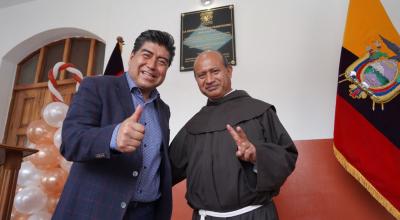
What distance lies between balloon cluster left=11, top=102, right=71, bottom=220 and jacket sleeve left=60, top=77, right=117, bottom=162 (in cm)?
154

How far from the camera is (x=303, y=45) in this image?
2570 mm

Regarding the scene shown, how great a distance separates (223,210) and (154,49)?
82 cm

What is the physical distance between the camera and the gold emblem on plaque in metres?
2.92

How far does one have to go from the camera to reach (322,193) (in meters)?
2.12

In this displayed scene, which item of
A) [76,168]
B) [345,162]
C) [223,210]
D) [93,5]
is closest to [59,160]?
[76,168]

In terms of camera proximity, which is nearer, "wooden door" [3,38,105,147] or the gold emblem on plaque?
the gold emblem on plaque

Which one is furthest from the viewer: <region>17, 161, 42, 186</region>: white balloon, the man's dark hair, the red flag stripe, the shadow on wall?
<region>17, 161, 42, 186</region>: white balloon

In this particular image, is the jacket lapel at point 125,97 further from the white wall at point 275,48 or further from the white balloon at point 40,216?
the white balloon at point 40,216

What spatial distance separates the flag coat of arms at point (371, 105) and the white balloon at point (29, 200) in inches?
90.3

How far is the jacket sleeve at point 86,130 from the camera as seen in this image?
2.98ft

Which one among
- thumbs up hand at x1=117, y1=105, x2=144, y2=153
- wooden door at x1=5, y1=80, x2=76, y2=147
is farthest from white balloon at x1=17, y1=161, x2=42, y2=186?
thumbs up hand at x1=117, y1=105, x2=144, y2=153

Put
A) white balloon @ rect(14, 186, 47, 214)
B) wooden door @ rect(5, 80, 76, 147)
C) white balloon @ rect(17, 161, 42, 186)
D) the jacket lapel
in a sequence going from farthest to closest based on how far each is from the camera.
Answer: wooden door @ rect(5, 80, 76, 147)
white balloon @ rect(17, 161, 42, 186)
white balloon @ rect(14, 186, 47, 214)
the jacket lapel

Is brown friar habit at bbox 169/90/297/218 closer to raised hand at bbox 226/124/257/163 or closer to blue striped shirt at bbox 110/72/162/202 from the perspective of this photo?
raised hand at bbox 226/124/257/163

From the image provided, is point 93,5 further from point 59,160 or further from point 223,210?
point 223,210
